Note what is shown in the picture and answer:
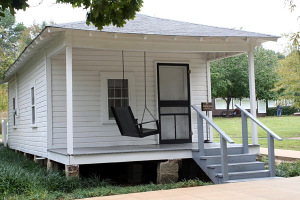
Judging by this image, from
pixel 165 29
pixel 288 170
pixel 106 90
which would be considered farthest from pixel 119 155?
pixel 288 170

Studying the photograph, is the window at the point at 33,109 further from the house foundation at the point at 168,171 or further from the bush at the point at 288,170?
the bush at the point at 288,170

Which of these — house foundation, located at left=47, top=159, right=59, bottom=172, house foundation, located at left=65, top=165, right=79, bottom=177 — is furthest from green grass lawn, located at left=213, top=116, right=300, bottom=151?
house foundation, located at left=65, top=165, right=79, bottom=177

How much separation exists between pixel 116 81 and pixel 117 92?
28cm

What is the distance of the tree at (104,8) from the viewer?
18.5ft

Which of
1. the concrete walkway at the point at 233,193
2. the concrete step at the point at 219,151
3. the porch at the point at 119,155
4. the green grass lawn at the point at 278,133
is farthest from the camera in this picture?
the green grass lawn at the point at 278,133

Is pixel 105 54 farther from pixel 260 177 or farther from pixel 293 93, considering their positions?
pixel 293 93

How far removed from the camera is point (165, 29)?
9734 millimetres

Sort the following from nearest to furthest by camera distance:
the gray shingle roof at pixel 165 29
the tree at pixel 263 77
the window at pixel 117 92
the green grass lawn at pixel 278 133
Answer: the gray shingle roof at pixel 165 29 → the window at pixel 117 92 → the green grass lawn at pixel 278 133 → the tree at pixel 263 77

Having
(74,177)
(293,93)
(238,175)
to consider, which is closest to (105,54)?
(74,177)

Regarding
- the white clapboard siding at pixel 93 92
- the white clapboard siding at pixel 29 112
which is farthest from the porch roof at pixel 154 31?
the white clapboard siding at pixel 93 92

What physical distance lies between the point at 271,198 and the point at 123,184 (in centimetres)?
424

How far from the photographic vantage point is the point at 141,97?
10977mm

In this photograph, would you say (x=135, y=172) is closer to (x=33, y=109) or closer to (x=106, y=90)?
(x=106, y=90)

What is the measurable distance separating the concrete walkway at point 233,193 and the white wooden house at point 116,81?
2.10 meters
